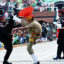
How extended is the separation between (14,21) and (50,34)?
16.5m

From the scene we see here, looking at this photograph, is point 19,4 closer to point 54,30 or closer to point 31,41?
point 54,30

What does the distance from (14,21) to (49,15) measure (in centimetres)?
2055

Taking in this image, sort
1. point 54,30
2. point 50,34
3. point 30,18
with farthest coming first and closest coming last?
1. point 54,30
2. point 50,34
3. point 30,18

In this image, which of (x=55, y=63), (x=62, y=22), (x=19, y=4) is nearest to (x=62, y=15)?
(x=62, y=22)

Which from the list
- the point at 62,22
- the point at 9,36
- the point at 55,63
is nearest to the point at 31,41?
the point at 9,36

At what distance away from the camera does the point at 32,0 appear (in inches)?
1157

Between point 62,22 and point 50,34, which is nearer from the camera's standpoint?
point 62,22

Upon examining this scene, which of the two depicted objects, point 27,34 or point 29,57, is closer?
point 29,57

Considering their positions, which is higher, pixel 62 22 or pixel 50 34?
pixel 62 22

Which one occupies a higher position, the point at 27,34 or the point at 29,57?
the point at 29,57

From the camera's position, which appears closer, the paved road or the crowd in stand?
the paved road

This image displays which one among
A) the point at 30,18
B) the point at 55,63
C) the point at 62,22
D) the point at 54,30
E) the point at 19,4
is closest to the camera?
the point at 30,18

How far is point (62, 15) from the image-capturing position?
987cm

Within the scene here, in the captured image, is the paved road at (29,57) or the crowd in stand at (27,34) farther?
the crowd in stand at (27,34)
